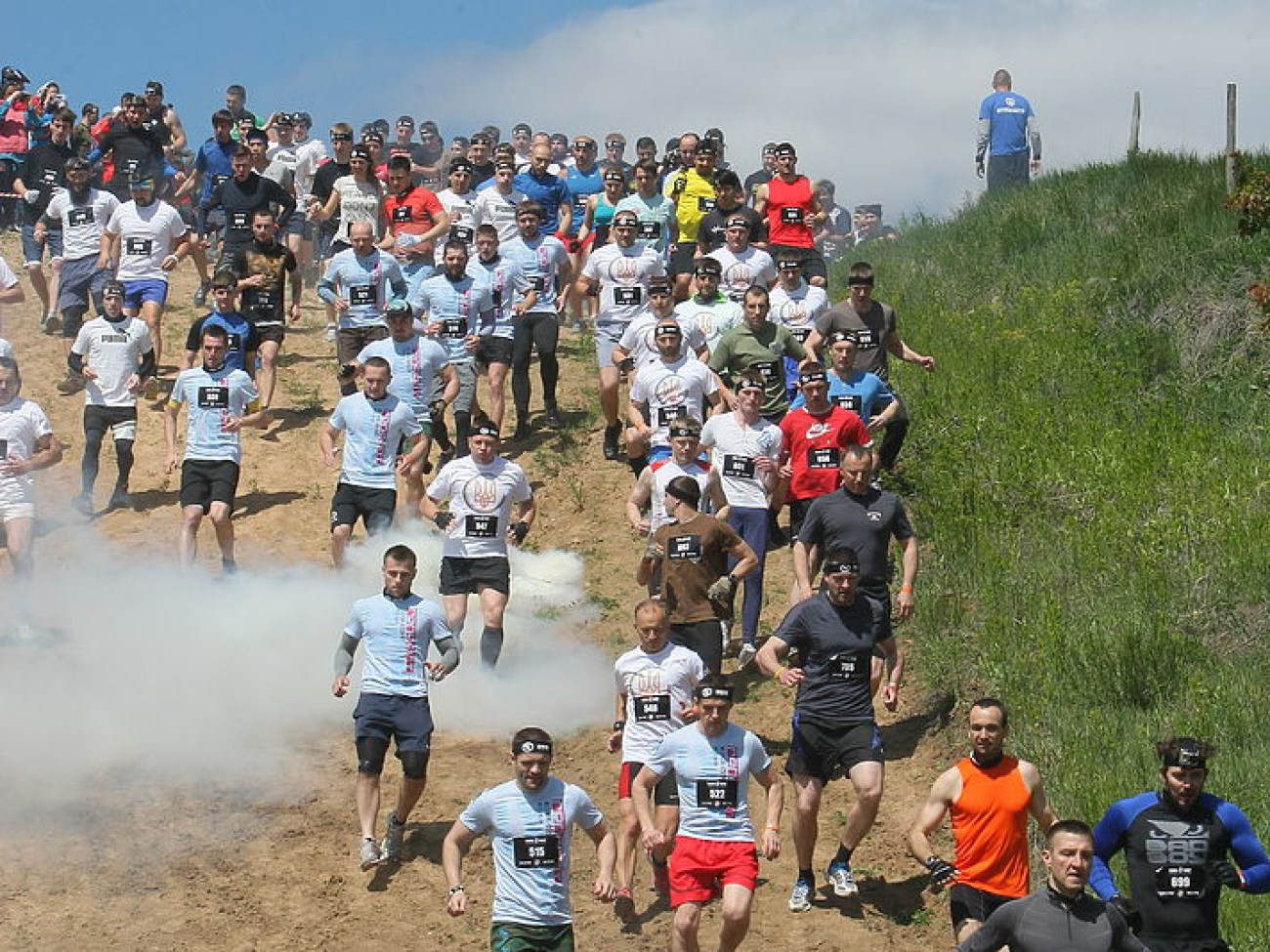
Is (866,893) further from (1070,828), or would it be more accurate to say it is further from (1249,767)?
(1070,828)

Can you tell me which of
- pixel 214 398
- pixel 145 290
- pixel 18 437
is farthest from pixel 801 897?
pixel 145 290

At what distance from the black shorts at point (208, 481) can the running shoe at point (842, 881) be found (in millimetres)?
7894

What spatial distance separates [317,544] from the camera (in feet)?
66.4

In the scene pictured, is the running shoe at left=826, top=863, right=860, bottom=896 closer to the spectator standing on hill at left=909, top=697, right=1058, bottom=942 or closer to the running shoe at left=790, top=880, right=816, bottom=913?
the running shoe at left=790, top=880, right=816, bottom=913

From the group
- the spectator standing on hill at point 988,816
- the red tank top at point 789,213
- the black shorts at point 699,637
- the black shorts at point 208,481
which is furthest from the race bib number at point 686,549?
the red tank top at point 789,213

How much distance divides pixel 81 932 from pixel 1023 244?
16.9 metres

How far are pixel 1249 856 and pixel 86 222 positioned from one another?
17.4m

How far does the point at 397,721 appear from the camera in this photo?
536 inches

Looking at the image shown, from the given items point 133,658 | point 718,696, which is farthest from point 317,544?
point 718,696

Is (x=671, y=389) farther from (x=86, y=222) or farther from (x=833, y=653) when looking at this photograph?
(x=86, y=222)

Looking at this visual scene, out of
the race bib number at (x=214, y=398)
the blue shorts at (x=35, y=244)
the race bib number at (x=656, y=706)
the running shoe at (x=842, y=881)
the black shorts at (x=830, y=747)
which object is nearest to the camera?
the black shorts at (x=830, y=747)

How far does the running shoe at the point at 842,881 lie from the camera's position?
12.9m

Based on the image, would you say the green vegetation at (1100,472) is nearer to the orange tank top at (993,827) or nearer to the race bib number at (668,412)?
the orange tank top at (993,827)

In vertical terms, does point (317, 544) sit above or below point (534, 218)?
below
